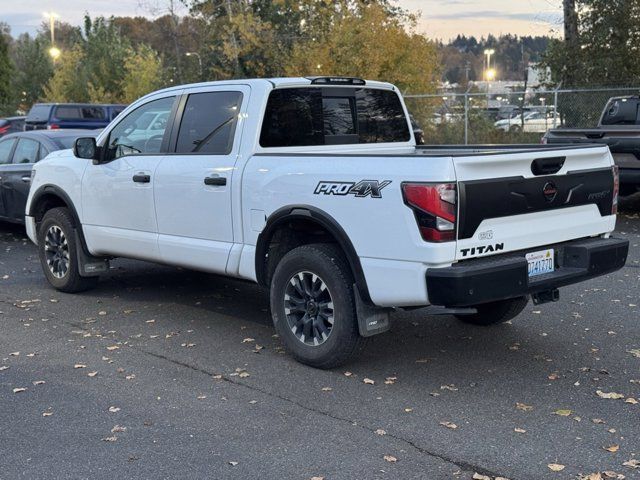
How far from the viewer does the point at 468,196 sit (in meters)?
4.84

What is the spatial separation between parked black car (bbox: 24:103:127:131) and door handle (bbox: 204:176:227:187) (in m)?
18.9

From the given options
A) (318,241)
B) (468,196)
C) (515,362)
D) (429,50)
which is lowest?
(515,362)

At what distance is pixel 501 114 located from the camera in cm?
2325

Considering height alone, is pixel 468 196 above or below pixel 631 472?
above

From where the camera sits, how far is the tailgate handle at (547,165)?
17.1 feet

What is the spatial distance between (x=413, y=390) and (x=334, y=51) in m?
20.4

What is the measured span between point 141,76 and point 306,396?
33.3 metres

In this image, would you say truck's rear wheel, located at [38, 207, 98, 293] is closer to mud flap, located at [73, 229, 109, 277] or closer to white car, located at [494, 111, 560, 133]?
mud flap, located at [73, 229, 109, 277]

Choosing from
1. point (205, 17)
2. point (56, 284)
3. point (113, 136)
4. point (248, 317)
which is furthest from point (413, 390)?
point (205, 17)

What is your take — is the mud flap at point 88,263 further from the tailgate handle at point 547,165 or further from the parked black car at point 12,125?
the parked black car at point 12,125

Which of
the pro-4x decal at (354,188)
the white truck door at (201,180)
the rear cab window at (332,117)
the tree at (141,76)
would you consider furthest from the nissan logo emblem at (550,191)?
the tree at (141,76)

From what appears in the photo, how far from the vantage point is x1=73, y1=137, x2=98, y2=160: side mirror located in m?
7.48

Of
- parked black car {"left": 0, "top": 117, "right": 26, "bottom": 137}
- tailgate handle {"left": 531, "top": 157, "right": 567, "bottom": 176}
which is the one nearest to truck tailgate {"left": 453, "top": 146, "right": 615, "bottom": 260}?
tailgate handle {"left": 531, "top": 157, "right": 567, "bottom": 176}

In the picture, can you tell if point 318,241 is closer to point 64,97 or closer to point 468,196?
point 468,196
